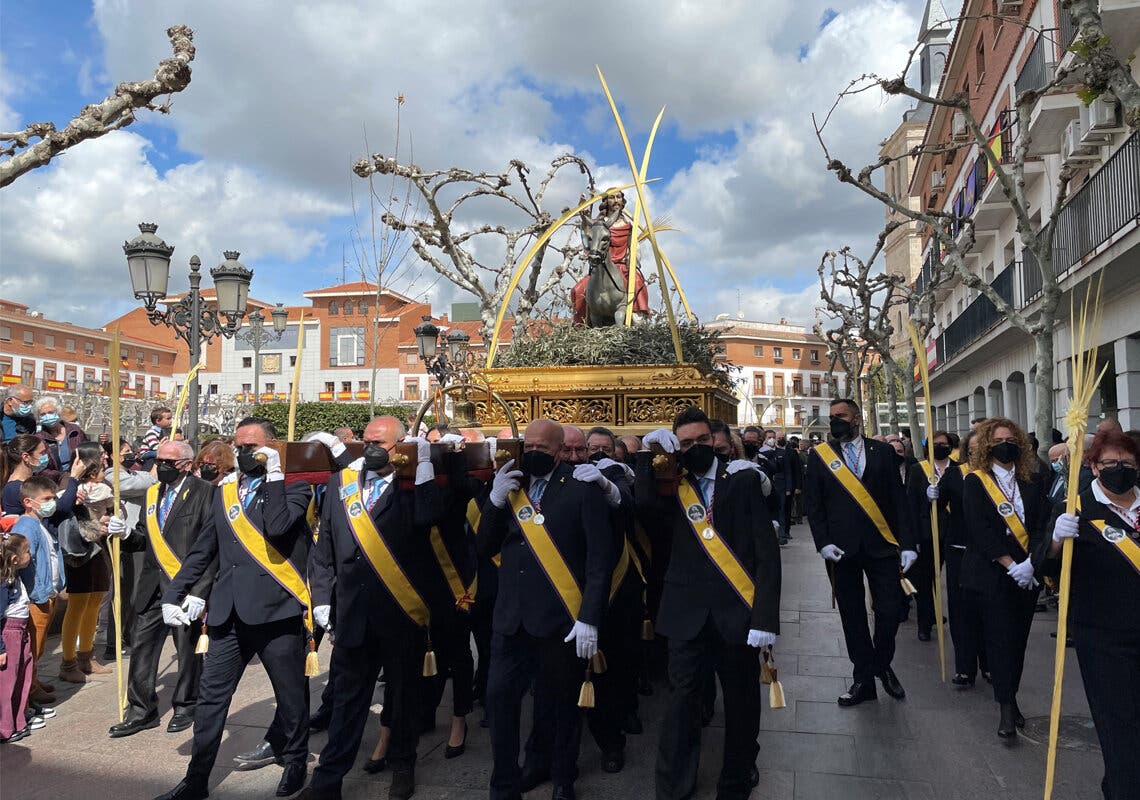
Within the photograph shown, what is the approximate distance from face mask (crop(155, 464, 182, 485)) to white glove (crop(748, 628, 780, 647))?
3.92 meters

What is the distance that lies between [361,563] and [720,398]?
5.51m

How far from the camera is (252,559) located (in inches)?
185

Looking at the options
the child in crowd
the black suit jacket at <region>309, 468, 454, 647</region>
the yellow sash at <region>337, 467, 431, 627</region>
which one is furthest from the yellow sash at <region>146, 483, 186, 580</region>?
the yellow sash at <region>337, 467, 431, 627</region>

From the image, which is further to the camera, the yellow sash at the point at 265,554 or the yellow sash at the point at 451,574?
the yellow sash at the point at 451,574

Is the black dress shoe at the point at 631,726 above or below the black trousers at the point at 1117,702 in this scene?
below

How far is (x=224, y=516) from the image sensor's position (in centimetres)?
480

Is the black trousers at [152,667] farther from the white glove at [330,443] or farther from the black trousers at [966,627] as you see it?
the black trousers at [966,627]

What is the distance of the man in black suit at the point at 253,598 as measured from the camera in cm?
448

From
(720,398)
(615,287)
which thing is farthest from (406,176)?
(720,398)

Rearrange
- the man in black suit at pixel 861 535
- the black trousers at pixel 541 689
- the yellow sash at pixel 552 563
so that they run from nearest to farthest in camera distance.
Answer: the black trousers at pixel 541 689 → the yellow sash at pixel 552 563 → the man in black suit at pixel 861 535

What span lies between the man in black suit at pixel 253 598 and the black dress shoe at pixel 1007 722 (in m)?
4.26

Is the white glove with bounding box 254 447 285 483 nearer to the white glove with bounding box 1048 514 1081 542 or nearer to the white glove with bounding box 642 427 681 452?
the white glove with bounding box 642 427 681 452

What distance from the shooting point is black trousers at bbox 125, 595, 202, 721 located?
564 cm

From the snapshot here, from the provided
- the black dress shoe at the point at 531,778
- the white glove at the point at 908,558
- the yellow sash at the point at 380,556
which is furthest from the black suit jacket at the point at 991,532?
the yellow sash at the point at 380,556
